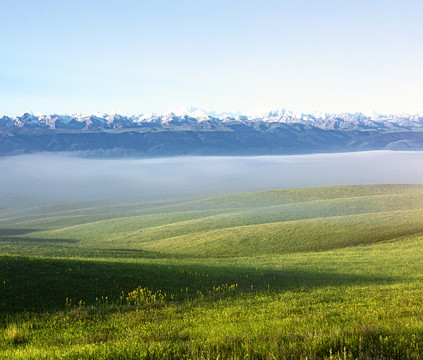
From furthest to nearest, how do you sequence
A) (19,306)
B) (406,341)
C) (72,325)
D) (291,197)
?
1. (291,197)
2. (19,306)
3. (72,325)
4. (406,341)

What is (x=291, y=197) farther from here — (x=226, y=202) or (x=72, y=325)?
(x=72, y=325)

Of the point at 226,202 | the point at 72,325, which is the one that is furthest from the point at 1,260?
the point at 226,202

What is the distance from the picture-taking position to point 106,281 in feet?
67.1

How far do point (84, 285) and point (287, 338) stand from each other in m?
14.2

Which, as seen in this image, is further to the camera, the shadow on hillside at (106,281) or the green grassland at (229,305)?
the shadow on hillside at (106,281)

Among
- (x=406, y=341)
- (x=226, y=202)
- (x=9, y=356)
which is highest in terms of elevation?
(x=406, y=341)

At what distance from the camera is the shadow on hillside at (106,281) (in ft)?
54.3

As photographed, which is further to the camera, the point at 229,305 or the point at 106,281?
the point at 106,281

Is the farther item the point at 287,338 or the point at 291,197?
the point at 291,197

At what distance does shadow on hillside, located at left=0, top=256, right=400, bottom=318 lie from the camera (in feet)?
54.3

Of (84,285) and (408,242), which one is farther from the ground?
(84,285)

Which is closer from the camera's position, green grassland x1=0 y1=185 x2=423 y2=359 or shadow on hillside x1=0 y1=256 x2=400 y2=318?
green grassland x1=0 y1=185 x2=423 y2=359

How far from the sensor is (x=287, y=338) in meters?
7.95

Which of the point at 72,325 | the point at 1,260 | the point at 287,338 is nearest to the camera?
the point at 287,338
